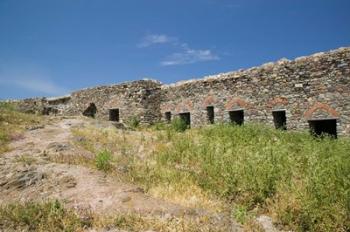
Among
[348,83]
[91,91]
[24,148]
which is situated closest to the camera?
[24,148]

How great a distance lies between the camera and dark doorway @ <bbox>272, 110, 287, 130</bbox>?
48.8 feet

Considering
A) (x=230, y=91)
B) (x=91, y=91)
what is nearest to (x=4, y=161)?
(x=230, y=91)

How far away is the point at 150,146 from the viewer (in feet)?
38.8

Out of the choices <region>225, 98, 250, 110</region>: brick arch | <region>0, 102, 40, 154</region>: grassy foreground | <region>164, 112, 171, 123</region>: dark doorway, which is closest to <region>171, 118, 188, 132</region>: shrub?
<region>164, 112, 171, 123</region>: dark doorway

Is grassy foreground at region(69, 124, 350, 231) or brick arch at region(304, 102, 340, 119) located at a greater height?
brick arch at region(304, 102, 340, 119)

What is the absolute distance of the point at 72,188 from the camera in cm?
689

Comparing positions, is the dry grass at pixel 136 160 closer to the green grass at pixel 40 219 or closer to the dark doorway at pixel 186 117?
the green grass at pixel 40 219

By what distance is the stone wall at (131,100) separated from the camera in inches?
769

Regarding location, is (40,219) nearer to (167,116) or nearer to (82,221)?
(82,221)

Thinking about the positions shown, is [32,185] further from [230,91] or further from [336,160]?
[230,91]

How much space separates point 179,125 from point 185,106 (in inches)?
58.7

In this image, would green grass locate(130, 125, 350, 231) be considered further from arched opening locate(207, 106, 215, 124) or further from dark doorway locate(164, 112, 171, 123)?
dark doorway locate(164, 112, 171, 123)

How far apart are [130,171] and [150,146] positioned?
3.53 metres

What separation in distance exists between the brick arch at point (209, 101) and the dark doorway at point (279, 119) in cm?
304
